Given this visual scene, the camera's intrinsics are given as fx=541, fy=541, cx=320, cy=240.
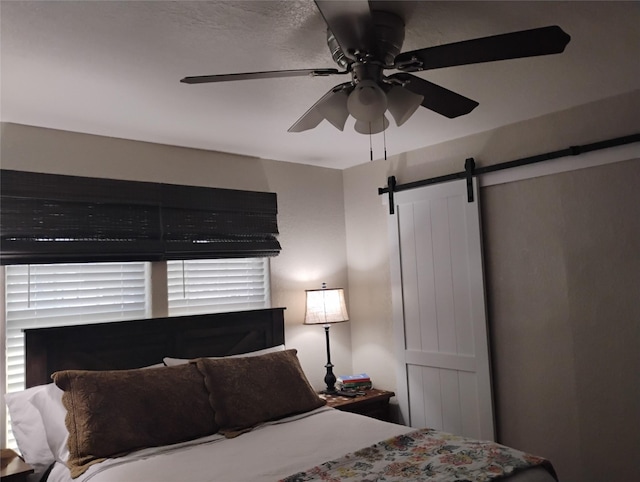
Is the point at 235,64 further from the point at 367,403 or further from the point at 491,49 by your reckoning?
the point at 367,403

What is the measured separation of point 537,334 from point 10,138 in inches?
131

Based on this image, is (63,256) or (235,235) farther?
(235,235)

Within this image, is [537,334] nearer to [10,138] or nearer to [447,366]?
[447,366]

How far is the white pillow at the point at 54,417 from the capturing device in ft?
8.59

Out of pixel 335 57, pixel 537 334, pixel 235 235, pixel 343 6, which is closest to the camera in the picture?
pixel 343 6

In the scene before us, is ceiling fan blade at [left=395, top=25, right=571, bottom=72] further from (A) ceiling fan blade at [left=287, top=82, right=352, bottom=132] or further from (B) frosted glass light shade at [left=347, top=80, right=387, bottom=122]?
(A) ceiling fan blade at [left=287, top=82, right=352, bottom=132]

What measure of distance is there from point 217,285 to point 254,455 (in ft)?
5.36

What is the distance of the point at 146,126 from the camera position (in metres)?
3.23

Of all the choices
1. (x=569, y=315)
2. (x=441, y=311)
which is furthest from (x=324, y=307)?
(x=569, y=315)

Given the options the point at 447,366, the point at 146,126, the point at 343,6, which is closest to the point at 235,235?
the point at 146,126

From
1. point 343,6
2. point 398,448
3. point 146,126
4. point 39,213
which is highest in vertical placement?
point 146,126

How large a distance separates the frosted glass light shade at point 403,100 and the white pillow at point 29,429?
2289 mm

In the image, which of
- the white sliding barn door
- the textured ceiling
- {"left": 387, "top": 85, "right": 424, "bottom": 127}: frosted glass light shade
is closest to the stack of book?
the white sliding barn door

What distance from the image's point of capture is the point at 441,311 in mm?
3840
